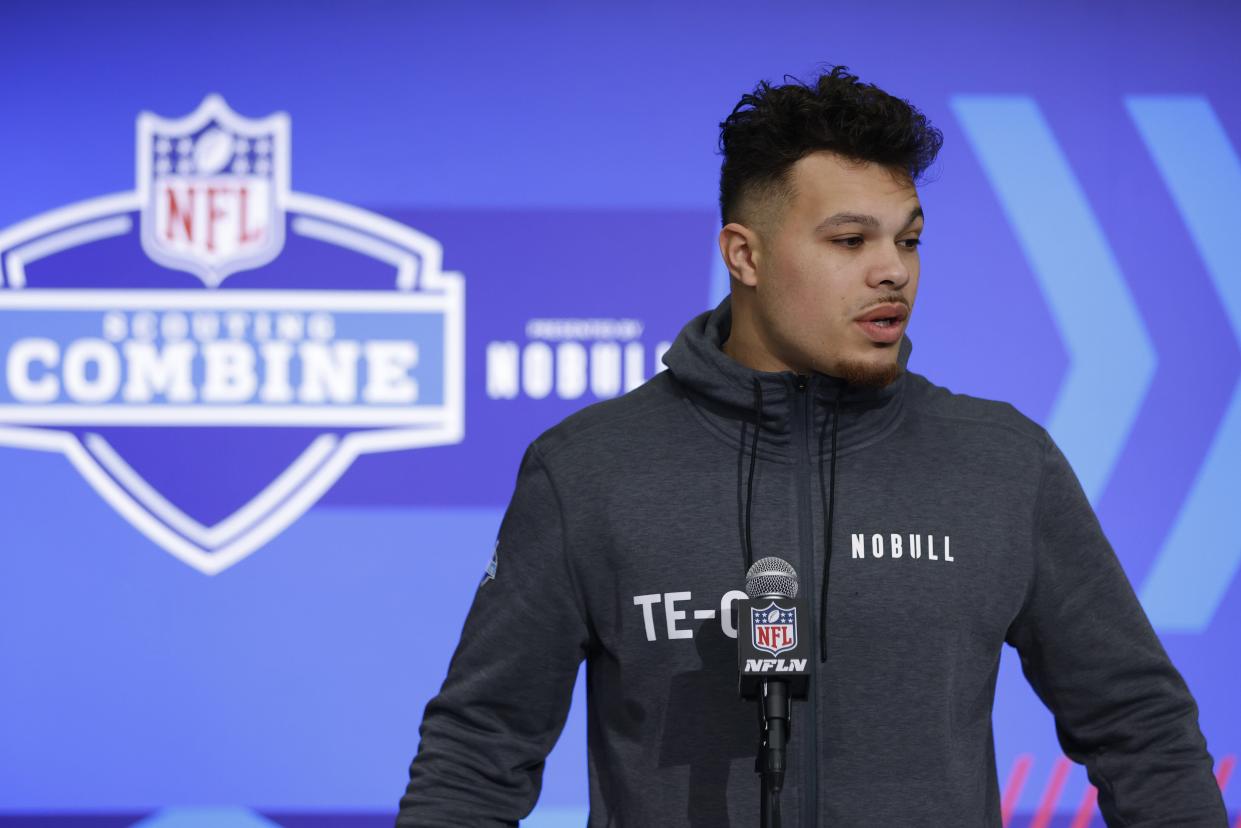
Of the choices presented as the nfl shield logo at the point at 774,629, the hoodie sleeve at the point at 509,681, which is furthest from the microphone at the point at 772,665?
the hoodie sleeve at the point at 509,681

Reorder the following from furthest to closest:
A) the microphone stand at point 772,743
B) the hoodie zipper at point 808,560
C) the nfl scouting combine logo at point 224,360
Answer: the nfl scouting combine logo at point 224,360 < the hoodie zipper at point 808,560 < the microphone stand at point 772,743

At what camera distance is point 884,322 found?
1408 mm

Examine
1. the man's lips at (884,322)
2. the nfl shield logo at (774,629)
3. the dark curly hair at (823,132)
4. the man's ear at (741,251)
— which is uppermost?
the dark curly hair at (823,132)

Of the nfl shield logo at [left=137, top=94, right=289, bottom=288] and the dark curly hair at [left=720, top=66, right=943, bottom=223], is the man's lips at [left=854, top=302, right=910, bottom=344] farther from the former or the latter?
the nfl shield logo at [left=137, top=94, right=289, bottom=288]

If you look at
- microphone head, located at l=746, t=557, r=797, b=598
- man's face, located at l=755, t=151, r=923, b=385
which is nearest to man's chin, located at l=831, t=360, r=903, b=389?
man's face, located at l=755, t=151, r=923, b=385

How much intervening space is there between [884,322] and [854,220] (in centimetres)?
11

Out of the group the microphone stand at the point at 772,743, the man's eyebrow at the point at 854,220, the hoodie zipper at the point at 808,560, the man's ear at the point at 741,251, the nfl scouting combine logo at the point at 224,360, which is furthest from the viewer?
the nfl scouting combine logo at the point at 224,360

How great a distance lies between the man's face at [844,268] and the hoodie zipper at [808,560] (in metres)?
0.05

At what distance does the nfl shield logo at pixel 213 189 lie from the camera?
9.86 ft

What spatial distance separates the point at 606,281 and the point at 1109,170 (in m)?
1.11

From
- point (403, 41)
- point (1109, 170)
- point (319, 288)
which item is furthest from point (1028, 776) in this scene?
point (403, 41)

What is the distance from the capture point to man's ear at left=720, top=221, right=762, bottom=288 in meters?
1.51

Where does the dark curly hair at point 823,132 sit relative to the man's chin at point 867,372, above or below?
above

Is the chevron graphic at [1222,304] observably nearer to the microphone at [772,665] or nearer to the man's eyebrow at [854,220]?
the man's eyebrow at [854,220]
